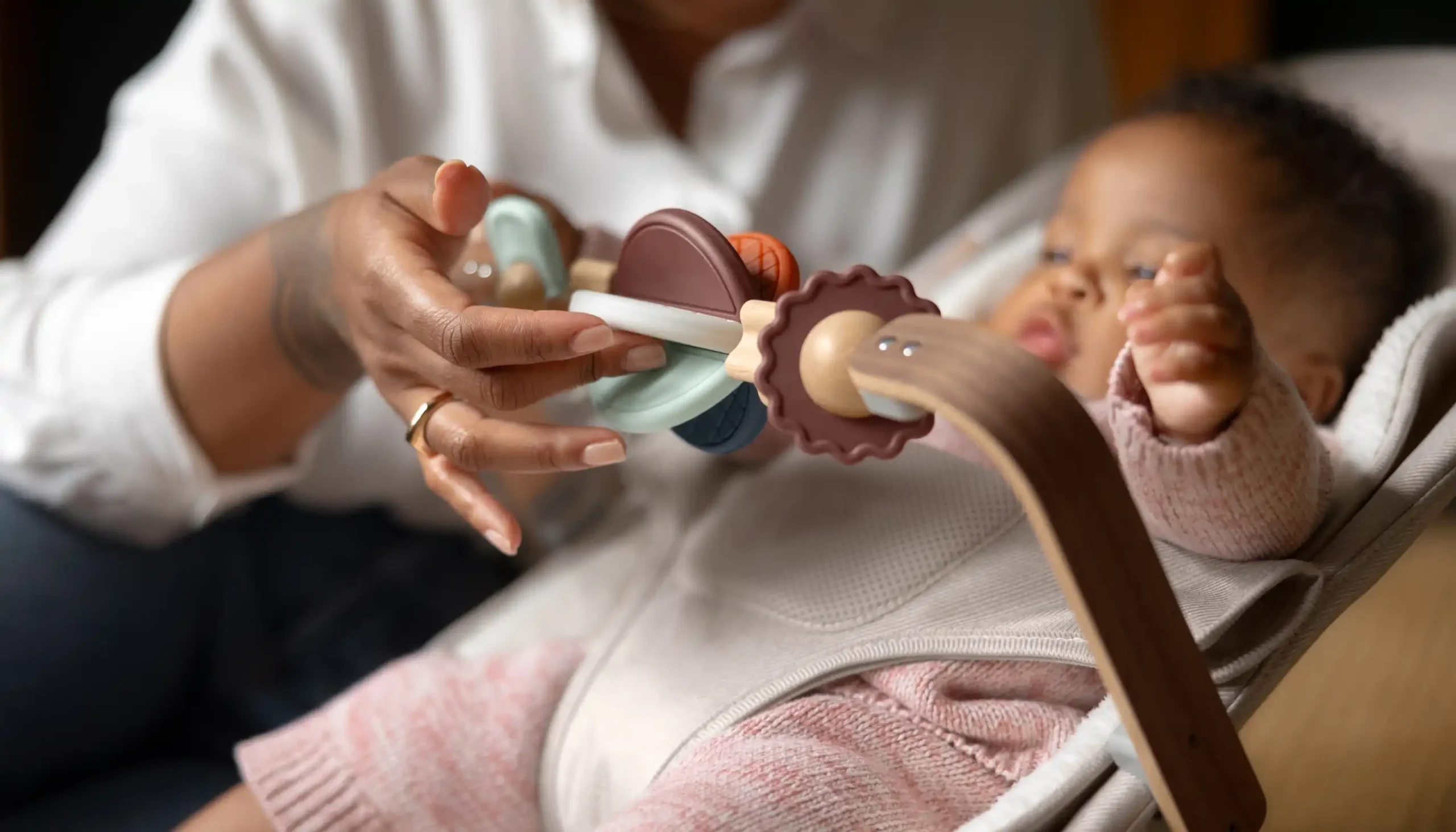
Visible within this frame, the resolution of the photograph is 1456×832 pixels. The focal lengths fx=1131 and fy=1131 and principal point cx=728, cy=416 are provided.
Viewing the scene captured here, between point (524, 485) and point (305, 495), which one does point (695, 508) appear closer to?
point (524, 485)

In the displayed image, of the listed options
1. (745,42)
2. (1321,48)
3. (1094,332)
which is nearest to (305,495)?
(745,42)

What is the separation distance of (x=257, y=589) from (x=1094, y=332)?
2.11ft

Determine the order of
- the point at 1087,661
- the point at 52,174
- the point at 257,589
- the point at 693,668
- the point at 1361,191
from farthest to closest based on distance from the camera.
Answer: the point at 52,174 → the point at 257,589 → the point at 1361,191 → the point at 693,668 → the point at 1087,661

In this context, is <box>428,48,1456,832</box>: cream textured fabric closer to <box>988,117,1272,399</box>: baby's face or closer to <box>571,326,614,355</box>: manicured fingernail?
<box>988,117,1272,399</box>: baby's face

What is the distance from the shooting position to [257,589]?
2.87 ft

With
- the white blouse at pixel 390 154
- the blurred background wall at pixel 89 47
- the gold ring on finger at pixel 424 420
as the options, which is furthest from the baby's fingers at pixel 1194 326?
the blurred background wall at pixel 89 47

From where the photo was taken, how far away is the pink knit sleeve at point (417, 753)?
60cm

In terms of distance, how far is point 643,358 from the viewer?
19.3 inches

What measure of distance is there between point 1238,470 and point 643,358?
0.27 metres

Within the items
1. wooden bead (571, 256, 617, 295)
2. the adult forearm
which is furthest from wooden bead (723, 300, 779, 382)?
the adult forearm

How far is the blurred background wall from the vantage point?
1342mm

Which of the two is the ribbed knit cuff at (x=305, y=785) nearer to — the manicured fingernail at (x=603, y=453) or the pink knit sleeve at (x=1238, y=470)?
the manicured fingernail at (x=603, y=453)

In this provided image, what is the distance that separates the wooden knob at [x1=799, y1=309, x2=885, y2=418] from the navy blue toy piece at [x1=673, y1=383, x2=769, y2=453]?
77 millimetres

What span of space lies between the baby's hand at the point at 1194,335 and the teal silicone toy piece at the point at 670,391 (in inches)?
6.8
